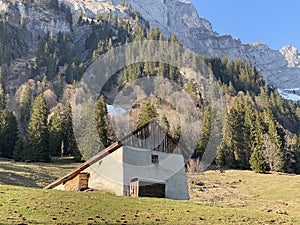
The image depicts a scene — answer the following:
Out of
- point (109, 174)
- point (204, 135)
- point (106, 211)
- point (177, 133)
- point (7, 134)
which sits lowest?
point (106, 211)

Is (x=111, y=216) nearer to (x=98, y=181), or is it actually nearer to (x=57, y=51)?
(x=98, y=181)

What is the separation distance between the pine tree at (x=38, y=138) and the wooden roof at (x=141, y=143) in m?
33.5

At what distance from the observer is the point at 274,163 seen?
238ft

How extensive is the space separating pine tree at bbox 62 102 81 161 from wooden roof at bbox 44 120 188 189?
35.2 metres

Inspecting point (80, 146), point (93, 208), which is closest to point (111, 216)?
point (93, 208)

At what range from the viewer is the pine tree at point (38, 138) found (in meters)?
70.2

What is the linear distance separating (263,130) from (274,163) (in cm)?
1105

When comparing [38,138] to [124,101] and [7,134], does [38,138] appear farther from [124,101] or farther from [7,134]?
[124,101]

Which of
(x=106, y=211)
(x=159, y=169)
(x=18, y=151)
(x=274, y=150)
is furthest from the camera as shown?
(x=274, y=150)

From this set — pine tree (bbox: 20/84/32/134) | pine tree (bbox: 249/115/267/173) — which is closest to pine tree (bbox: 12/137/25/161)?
pine tree (bbox: 20/84/32/134)

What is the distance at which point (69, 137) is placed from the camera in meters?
79.6

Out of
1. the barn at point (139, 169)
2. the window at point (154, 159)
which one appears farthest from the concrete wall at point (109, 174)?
the window at point (154, 159)

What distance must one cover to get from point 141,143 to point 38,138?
44.1 metres

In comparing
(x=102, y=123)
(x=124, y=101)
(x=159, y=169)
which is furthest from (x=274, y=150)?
(x=124, y=101)
